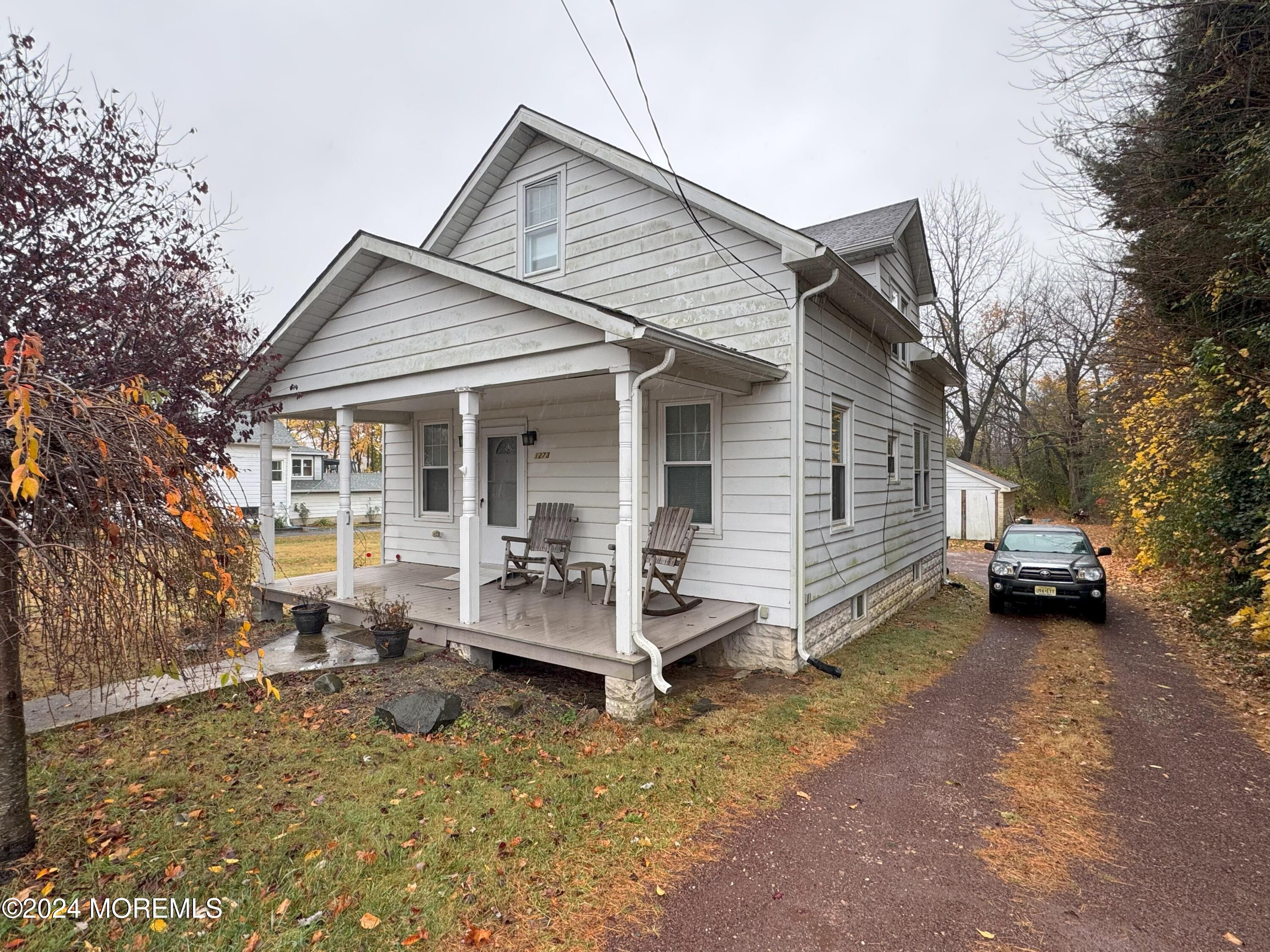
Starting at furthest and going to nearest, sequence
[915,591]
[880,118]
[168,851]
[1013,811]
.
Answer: [915,591], [880,118], [1013,811], [168,851]

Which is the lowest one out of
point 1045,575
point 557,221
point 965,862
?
point 965,862

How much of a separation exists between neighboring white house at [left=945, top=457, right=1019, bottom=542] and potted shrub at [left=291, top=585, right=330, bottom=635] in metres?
19.9

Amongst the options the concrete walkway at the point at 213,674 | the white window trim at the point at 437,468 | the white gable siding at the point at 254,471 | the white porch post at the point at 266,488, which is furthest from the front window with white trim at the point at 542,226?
the white gable siding at the point at 254,471

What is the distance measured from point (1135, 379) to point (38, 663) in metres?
15.9

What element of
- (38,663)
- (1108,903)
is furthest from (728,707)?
(38,663)

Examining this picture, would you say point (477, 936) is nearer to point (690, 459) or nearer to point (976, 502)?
point (690, 459)

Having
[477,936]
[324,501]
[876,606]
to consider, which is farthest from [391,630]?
[324,501]

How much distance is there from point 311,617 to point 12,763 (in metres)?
4.07

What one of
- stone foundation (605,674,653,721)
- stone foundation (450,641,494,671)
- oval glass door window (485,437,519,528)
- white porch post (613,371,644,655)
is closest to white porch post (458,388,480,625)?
stone foundation (450,641,494,671)

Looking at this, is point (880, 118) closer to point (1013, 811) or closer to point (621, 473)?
point (621, 473)

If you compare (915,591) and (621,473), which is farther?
(915,591)

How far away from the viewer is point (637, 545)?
4832mm

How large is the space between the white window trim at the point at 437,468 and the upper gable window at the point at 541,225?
8.35 feet

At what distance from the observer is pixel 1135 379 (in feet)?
39.3
